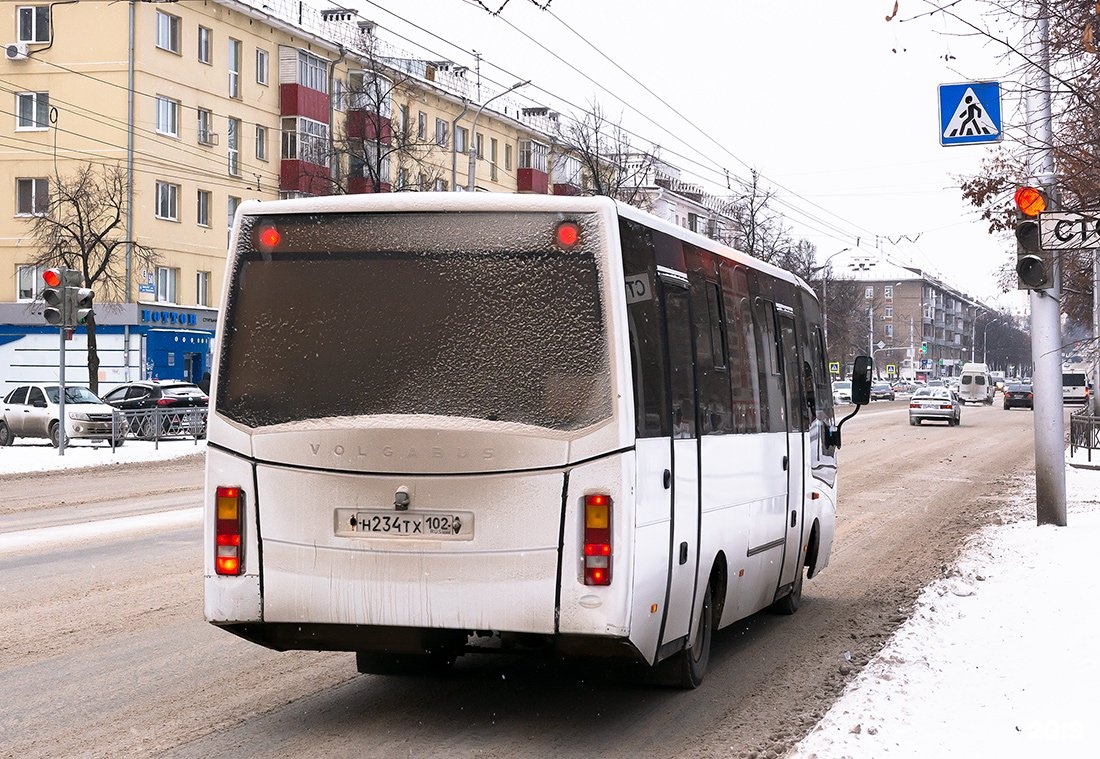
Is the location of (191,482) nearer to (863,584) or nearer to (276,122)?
(863,584)

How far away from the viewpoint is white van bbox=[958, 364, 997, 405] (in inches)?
3999

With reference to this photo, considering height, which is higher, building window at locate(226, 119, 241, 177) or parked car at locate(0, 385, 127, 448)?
building window at locate(226, 119, 241, 177)

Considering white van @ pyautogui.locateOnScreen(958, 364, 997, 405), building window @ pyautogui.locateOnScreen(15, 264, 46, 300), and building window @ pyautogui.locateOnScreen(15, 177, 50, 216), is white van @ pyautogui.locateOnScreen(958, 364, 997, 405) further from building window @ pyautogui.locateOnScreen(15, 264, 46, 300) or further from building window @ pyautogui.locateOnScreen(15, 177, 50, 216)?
building window @ pyautogui.locateOnScreen(15, 177, 50, 216)

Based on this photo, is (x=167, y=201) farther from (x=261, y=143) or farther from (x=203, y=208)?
(x=261, y=143)

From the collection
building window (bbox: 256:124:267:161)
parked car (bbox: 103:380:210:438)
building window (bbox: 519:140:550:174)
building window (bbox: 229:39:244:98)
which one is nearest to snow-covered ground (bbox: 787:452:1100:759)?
parked car (bbox: 103:380:210:438)

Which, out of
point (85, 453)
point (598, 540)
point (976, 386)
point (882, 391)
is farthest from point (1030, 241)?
point (976, 386)

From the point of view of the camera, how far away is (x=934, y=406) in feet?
184

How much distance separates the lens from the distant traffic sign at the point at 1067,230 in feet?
43.4

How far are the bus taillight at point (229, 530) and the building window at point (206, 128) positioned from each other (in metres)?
48.5

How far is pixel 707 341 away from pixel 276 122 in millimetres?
51749

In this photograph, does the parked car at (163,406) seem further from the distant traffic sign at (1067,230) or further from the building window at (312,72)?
the distant traffic sign at (1067,230)

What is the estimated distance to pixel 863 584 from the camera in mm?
13039

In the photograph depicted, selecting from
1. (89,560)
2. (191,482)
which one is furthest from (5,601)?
(191,482)

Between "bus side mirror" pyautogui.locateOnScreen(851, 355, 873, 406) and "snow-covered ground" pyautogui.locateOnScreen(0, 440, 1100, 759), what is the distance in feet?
5.19
